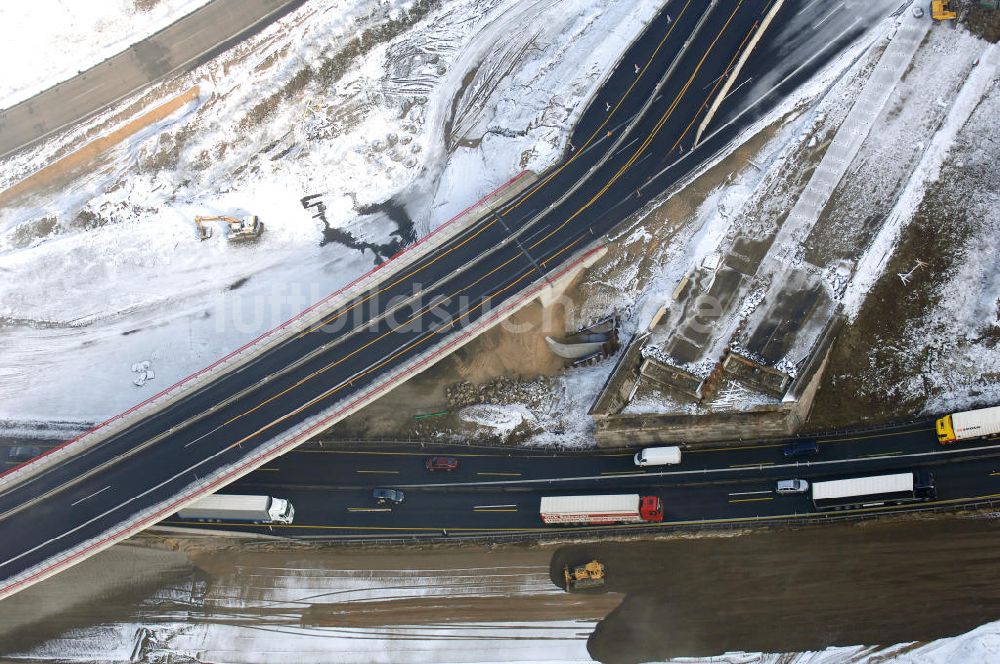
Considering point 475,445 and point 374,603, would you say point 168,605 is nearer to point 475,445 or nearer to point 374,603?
point 374,603

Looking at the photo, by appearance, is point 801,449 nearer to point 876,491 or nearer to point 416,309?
point 876,491

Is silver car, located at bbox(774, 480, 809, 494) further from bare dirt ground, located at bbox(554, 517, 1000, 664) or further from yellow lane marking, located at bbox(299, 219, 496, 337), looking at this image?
yellow lane marking, located at bbox(299, 219, 496, 337)

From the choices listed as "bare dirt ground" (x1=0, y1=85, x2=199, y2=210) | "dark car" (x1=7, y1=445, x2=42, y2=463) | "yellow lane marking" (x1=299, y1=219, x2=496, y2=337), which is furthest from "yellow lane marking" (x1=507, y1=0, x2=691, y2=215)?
"dark car" (x1=7, y1=445, x2=42, y2=463)

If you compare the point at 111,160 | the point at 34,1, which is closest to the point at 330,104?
the point at 111,160

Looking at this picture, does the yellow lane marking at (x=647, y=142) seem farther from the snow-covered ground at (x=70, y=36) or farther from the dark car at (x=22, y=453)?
the snow-covered ground at (x=70, y=36)

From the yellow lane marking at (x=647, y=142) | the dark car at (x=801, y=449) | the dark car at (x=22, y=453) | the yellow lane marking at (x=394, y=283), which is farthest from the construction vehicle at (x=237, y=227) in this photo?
the dark car at (x=801, y=449)
